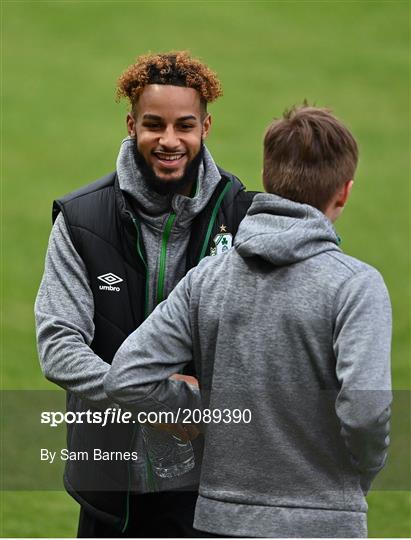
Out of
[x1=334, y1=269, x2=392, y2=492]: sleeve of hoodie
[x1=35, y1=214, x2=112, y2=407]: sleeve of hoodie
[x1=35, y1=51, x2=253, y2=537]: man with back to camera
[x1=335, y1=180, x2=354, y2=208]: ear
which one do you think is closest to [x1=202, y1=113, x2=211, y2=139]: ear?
[x1=35, y1=51, x2=253, y2=537]: man with back to camera

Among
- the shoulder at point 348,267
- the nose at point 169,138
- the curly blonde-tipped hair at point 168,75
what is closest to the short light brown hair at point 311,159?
the shoulder at point 348,267

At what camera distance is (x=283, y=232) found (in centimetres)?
376

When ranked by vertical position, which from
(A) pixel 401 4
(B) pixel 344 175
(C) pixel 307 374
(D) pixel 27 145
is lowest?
(D) pixel 27 145

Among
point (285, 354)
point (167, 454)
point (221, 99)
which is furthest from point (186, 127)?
point (221, 99)

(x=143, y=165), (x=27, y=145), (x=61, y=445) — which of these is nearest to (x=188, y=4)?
(x=27, y=145)

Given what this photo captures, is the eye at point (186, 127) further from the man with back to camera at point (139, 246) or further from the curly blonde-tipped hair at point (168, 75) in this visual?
the curly blonde-tipped hair at point (168, 75)

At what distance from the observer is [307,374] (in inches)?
146

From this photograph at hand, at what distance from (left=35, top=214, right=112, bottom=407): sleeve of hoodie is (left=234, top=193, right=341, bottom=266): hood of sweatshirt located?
74 centimetres

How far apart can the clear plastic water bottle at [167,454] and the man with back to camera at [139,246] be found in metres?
0.04

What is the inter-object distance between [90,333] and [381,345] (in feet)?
4.09

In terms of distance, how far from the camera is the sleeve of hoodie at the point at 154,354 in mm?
3824

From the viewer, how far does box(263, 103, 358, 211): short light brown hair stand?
3.83 m

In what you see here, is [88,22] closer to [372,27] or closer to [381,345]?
[372,27]

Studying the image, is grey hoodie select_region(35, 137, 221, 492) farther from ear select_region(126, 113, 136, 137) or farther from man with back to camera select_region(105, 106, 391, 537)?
man with back to camera select_region(105, 106, 391, 537)
